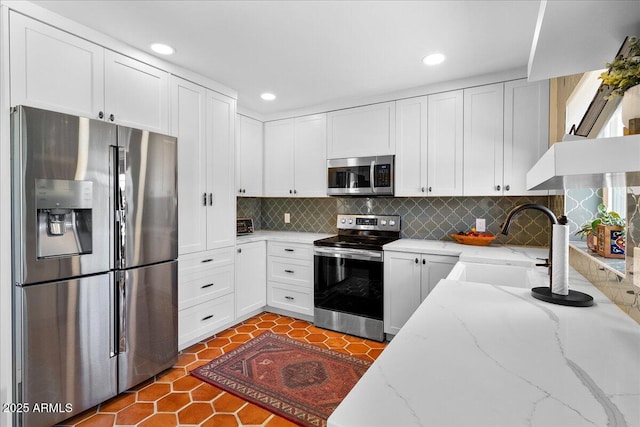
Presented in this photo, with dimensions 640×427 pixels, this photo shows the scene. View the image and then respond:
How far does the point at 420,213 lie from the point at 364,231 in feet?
2.11

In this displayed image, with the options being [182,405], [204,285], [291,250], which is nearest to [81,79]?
[204,285]

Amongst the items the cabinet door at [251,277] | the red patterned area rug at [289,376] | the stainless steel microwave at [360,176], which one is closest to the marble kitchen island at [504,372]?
the red patterned area rug at [289,376]

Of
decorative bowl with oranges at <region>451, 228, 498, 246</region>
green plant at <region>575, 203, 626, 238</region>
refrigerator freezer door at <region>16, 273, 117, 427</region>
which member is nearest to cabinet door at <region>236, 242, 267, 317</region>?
refrigerator freezer door at <region>16, 273, 117, 427</region>

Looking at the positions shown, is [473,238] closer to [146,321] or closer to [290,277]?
[290,277]

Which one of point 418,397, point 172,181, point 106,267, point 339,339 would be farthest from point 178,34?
point 339,339

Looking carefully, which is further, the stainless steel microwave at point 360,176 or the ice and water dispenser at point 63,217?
the stainless steel microwave at point 360,176

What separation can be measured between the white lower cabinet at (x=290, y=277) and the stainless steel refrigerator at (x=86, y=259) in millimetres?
1317

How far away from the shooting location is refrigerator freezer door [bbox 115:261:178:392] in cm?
207

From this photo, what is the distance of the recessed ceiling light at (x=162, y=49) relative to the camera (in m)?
2.25

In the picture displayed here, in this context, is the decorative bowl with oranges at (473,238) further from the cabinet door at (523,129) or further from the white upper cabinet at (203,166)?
the white upper cabinet at (203,166)

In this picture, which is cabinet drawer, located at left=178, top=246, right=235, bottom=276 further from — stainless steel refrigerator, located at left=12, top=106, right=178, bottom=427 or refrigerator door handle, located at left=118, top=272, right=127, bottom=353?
refrigerator door handle, located at left=118, top=272, right=127, bottom=353

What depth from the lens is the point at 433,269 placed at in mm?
2691

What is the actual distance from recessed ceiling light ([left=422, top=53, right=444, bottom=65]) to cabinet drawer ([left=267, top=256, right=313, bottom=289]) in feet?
6.89

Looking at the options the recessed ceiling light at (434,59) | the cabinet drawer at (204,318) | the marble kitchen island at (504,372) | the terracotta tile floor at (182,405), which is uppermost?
the recessed ceiling light at (434,59)
